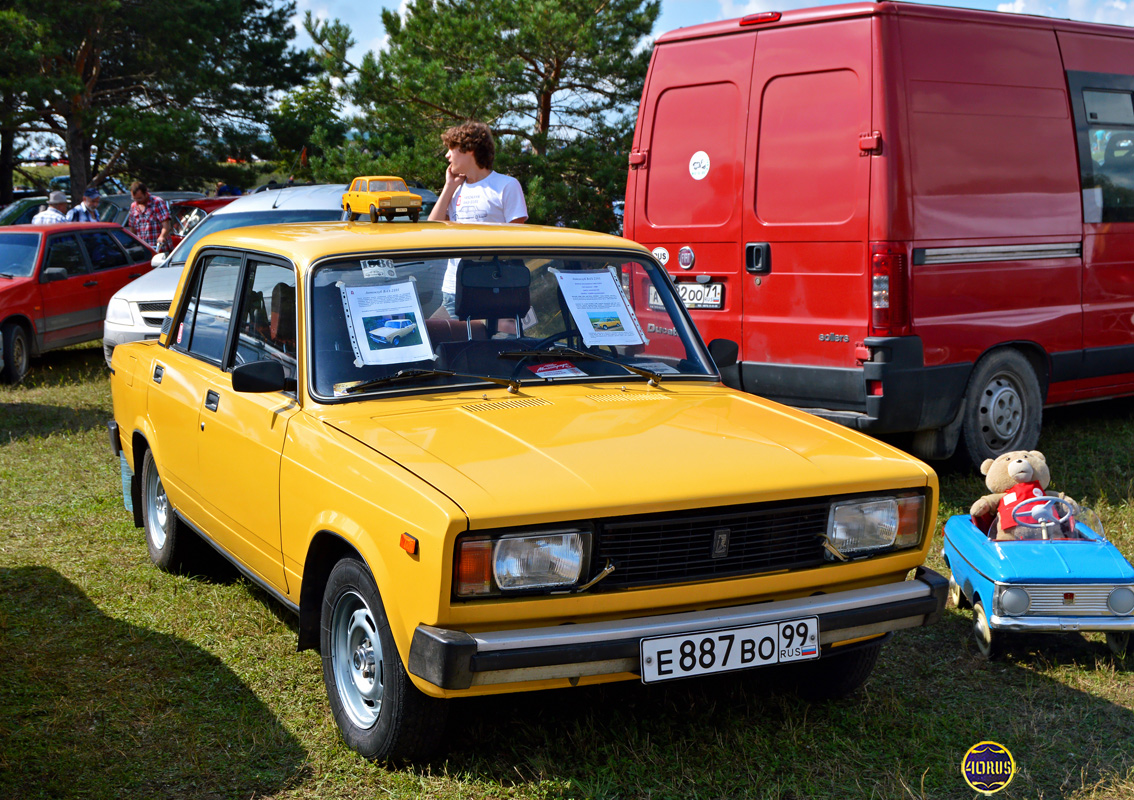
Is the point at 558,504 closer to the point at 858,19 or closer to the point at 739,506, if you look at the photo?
the point at 739,506

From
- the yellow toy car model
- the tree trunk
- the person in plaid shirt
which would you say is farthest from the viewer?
the tree trunk

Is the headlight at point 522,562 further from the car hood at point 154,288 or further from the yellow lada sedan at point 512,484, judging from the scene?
the car hood at point 154,288

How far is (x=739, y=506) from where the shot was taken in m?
3.30

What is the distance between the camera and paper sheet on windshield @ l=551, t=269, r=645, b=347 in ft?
14.4

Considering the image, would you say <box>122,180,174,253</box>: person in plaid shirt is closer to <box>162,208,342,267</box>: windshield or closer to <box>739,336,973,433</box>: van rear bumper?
<box>162,208,342,267</box>: windshield

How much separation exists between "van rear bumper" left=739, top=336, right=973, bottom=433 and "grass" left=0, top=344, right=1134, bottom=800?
164 cm

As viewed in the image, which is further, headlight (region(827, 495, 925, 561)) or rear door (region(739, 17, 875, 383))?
rear door (region(739, 17, 875, 383))

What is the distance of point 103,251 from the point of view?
44.7ft

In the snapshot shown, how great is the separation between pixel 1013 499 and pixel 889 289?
1.87 meters

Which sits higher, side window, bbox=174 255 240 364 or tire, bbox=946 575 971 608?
side window, bbox=174 255 240 364

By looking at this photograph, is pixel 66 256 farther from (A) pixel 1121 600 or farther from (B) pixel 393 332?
(A) pixel 1121 600

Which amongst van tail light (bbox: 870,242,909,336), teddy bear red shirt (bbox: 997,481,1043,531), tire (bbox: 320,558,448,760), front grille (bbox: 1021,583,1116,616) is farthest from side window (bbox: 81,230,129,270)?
front grille (bbox: 1021,583,1116,616)

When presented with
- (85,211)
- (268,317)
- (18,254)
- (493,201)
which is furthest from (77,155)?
(268,317)

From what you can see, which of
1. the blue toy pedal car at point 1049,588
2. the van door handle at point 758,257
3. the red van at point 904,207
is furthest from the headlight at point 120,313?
the blue toy pedal car at point 1049,588
